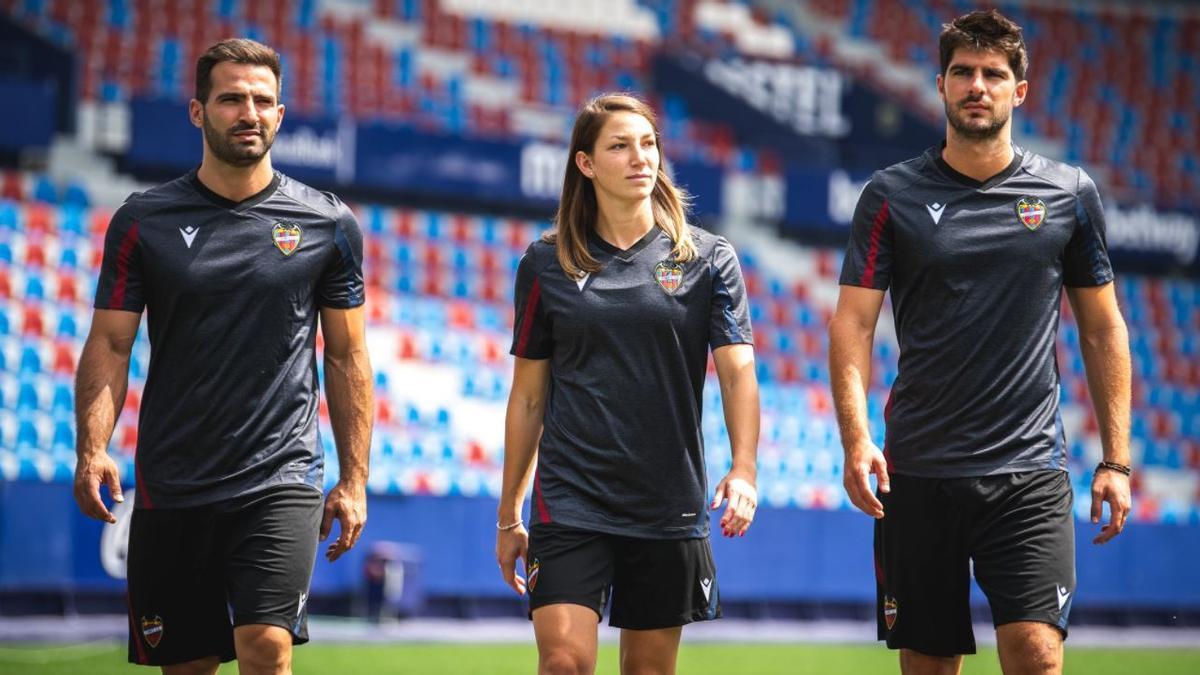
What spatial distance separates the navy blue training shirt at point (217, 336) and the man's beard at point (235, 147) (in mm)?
156

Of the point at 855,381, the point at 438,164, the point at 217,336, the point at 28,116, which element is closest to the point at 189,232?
the point at 217,336

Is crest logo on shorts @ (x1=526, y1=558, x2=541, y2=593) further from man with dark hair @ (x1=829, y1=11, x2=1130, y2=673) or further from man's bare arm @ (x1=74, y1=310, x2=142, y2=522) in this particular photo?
man's bare arm @ (x1=74, y1=310, x2=142, y2=522)

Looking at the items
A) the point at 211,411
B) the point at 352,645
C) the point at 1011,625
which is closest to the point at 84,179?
the point at 352,645

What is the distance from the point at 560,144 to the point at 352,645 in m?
8.90

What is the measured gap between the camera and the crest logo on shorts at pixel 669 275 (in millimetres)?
5457

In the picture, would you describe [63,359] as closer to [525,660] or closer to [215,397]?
[525,660]

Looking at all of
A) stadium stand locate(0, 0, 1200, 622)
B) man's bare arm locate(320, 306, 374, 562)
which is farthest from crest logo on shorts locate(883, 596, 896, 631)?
stadium stand locate(0, 0, 1200, 622)

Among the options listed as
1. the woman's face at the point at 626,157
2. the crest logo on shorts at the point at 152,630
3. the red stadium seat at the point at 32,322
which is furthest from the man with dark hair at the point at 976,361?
the red stadium seat at the point at 32,322

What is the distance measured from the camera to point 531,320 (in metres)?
5.55

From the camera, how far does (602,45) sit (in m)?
22.7

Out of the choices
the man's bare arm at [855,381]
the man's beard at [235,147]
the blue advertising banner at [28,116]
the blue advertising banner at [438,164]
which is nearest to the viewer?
the man's bare arm at [855,381]

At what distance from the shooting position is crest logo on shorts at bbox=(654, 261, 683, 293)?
17.9 ft

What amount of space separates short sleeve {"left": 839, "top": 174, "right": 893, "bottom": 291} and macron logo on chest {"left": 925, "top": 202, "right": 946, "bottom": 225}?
0.13m

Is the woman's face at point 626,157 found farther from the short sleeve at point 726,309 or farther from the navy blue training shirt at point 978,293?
the navy blue training shirt at point 978,293
